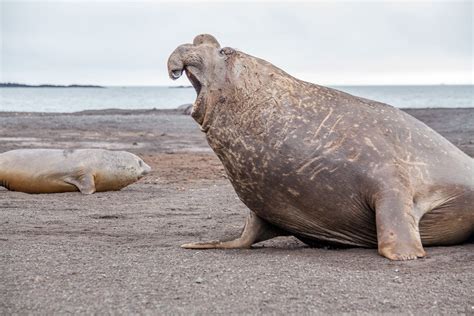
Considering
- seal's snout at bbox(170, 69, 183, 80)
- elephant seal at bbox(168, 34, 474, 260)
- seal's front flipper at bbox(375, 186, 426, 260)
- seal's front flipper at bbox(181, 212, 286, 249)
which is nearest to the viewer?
seal's front flipper at bbox(375, 186, 426, 260)

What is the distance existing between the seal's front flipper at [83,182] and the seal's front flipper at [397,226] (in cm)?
636

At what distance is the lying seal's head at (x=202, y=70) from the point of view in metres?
5.97

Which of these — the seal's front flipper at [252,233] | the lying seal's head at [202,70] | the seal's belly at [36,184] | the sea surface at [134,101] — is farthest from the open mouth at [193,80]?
the sea surface at [134,101]

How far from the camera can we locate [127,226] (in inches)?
303

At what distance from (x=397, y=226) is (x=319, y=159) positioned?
2.55 feet

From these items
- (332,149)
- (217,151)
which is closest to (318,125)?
(332,149)

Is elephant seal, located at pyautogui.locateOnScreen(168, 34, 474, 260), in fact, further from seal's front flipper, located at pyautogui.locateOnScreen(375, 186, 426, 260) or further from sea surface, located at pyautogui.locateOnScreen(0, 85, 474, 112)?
sea surface, located at pyautogui.locateOnScreen(0, 85, 474, 112)

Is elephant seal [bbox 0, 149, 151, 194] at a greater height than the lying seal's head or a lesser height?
lesser

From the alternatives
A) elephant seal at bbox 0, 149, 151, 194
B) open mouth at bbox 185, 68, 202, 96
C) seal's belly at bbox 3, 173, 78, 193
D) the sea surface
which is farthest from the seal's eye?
the sea surface

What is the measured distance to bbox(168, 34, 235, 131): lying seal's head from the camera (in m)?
5.97

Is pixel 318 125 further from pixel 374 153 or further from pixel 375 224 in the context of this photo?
pixel 375 224

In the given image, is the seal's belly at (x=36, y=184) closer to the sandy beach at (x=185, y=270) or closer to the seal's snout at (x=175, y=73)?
the sandy beach at (x=185, y=270)

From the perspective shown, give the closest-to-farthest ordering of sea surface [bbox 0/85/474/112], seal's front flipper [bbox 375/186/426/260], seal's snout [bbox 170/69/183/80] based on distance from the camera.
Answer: seal's front flipper [bbox 375/186/426/260]
seal's snout [bbox 170/69/183/80]
sea surface [bbox 0/85/474/112]

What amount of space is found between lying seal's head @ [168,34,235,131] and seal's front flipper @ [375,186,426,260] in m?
1.53
